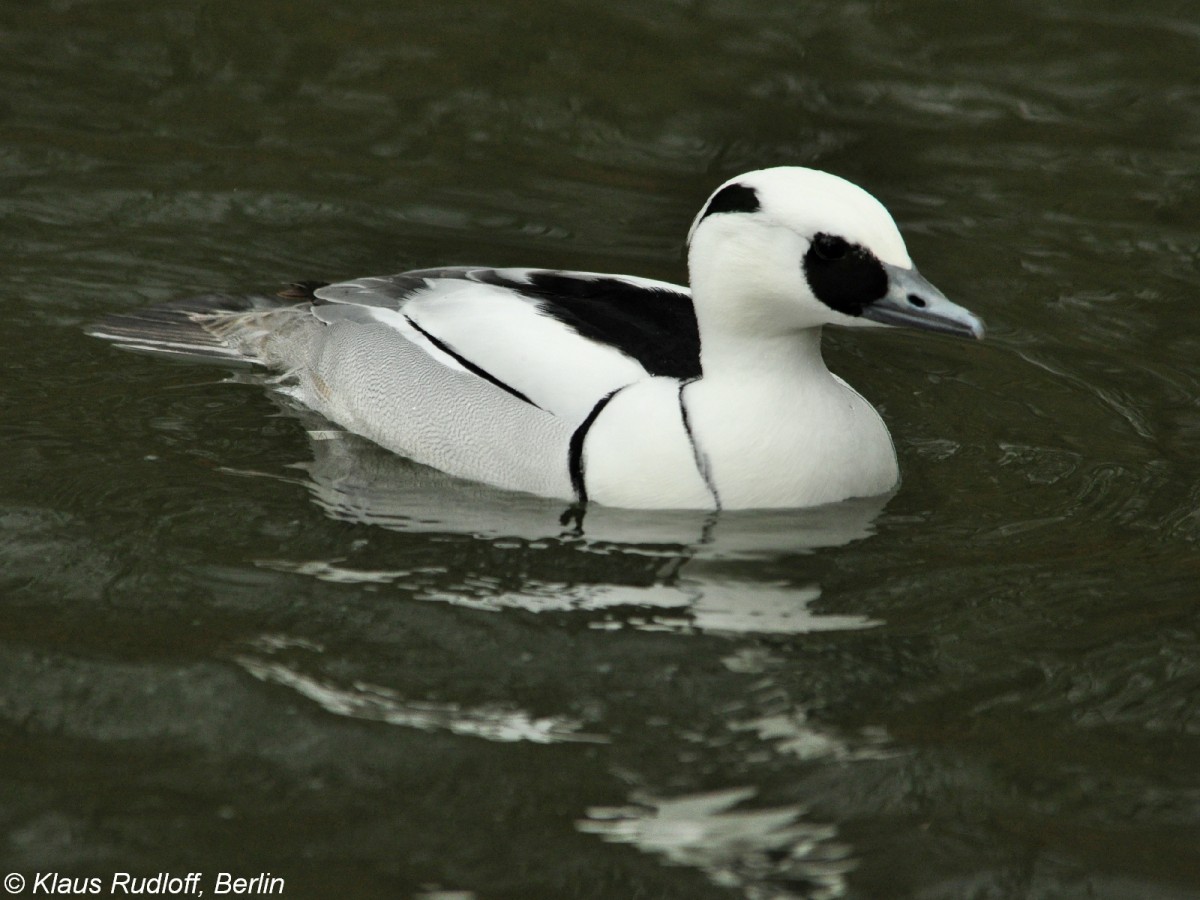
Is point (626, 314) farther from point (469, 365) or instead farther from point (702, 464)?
point (702, 464)

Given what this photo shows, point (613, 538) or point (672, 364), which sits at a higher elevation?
point (672, 364)

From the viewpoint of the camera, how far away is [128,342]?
25.8 ft

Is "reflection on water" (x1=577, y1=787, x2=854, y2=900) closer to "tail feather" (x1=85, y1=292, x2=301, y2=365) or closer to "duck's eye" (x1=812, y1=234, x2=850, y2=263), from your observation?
"duck's eye" (x1=812, y1=234, x2=850, y2=263)

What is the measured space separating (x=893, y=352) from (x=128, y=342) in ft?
12.1

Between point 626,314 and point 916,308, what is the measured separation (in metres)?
1.40

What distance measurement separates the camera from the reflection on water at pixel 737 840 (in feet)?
15.2

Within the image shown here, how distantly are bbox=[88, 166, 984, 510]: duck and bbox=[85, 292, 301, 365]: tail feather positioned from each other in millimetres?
602

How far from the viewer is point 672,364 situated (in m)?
6.75

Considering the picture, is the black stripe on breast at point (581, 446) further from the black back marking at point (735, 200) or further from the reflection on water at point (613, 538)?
the black back marking at point (735, 200)

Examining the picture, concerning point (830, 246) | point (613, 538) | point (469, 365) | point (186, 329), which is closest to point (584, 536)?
point (613, 538)

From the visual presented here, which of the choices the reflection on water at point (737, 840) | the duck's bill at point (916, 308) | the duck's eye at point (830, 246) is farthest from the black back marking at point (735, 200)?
the reflection on water at point (737, 840)

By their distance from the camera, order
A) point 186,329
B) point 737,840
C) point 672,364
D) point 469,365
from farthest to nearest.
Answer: point 186,329 → point 469,365 → point 672,364 → point 737,840

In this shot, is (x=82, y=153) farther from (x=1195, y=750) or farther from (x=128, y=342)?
(x=1195, y=750)

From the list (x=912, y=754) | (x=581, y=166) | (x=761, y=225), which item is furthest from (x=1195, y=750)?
(x=581, y=166)
